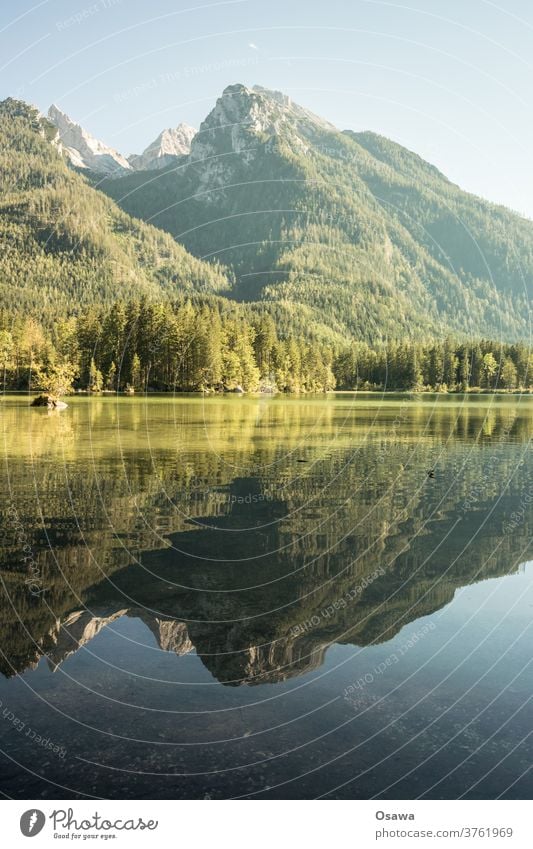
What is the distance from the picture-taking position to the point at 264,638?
1157cm

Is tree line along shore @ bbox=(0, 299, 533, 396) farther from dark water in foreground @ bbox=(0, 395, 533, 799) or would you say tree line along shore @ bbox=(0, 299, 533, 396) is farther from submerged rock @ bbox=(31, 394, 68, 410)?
dark water in foreground @ bbox=(0, 395, 533, 799)

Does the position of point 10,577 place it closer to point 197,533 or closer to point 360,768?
point 197,533

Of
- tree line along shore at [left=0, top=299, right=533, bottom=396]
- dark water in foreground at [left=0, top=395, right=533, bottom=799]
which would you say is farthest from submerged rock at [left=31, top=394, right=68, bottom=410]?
dark water in foreground at [left=0, top=395, right=533, bottom=799]

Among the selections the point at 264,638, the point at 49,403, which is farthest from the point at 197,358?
the point at 264,638

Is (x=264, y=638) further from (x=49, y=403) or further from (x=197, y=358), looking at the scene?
(x=197, y=358)

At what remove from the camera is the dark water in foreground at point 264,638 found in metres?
8.07

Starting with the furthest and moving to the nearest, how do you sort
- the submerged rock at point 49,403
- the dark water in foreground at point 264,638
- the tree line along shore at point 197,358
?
the tree line along shore at point 197,358, the submerged rock at point 49,403, the dark water in foreground at point 264,638

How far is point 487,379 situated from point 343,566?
153235mm

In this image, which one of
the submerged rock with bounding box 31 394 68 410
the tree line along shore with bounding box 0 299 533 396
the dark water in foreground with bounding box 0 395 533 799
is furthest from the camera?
the tree line along shore with bounding box 0 299 533 396

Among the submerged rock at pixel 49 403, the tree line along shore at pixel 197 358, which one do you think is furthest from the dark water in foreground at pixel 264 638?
the tree line along shore at pixel 197 358

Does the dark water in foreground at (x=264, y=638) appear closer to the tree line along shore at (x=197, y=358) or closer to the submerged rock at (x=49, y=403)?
the submerged rock at (x=49, y=403)

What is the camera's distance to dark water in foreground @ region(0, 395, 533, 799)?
8.07 meters

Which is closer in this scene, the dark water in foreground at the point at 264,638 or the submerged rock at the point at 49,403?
the dark water in foreground at the point at 264,638

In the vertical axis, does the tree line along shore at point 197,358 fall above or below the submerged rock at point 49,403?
above
